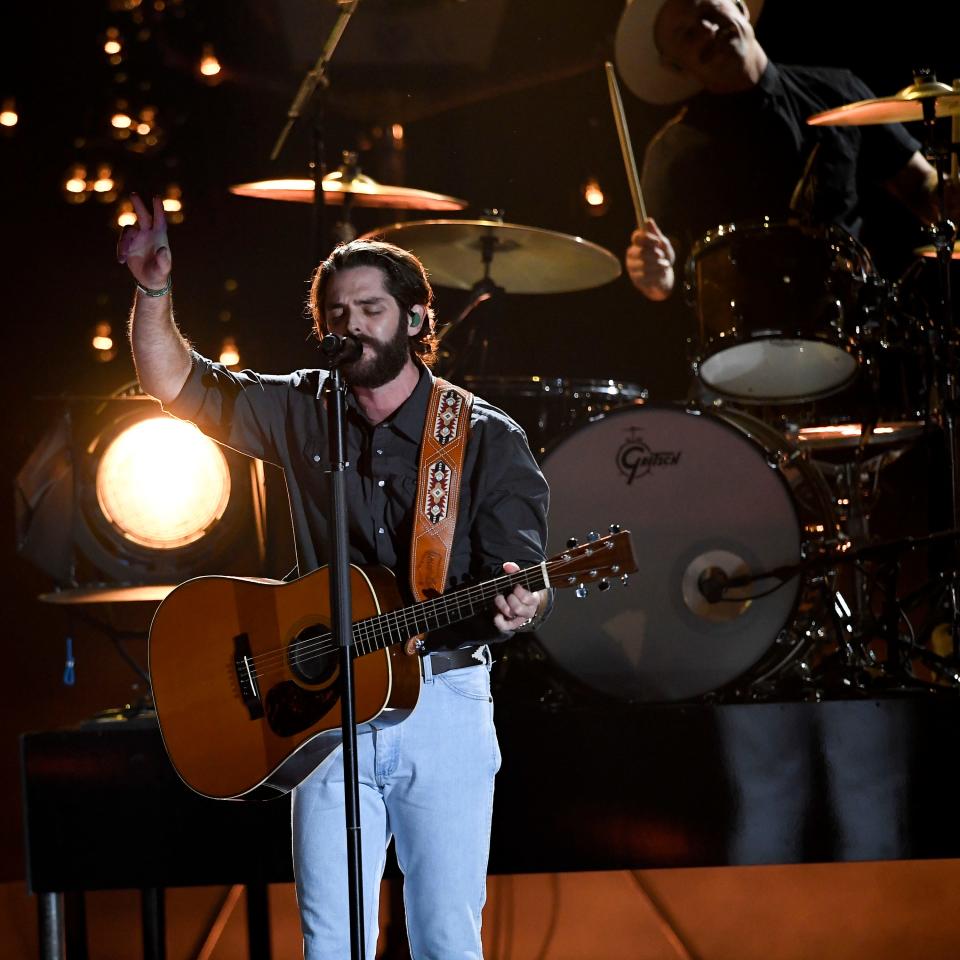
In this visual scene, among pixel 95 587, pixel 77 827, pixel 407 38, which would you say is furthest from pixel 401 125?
pixel 77 827

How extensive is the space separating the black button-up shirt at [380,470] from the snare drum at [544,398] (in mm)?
1340

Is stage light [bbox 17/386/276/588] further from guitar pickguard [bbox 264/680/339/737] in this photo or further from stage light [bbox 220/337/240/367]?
guitar pickguard [bbox 264/680/339/737]

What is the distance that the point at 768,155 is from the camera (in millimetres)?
4363

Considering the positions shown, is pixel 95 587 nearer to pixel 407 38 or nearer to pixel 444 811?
pixel 444 811

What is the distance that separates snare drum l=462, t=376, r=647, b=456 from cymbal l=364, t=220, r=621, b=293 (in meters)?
0.46

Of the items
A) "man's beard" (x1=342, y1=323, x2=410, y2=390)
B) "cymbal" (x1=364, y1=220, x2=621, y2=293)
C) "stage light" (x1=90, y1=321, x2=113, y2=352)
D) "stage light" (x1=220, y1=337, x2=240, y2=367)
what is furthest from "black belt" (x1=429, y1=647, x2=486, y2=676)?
"stage light" (x1=90, y1=321, x2=113, y2=352)

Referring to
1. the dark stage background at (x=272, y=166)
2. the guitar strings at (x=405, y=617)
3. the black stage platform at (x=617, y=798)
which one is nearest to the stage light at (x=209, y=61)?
the dark stage background at (x=272, y=166)

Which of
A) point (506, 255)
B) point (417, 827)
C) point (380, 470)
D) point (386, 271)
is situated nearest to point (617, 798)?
point (417, 827)

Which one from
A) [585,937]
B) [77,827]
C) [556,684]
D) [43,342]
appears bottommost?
[585,937]

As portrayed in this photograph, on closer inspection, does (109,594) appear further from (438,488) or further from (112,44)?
(112,44)

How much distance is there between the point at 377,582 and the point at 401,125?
299 cm

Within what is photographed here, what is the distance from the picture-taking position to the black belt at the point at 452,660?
2.37 metres

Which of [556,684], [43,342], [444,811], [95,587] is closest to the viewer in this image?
[444,811]

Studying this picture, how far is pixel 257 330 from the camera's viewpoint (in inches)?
187
